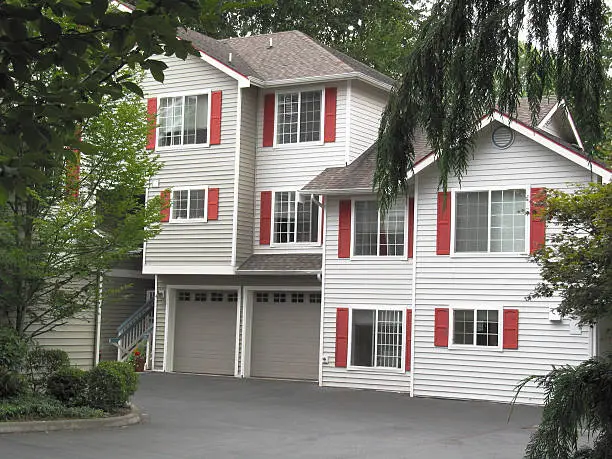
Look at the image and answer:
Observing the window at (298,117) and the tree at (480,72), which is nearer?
the tree at (480,72)

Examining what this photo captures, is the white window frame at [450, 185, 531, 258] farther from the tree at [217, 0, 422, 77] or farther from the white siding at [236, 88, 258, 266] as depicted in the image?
the tree at [217, 0, 422, 77]

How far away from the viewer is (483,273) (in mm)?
20203

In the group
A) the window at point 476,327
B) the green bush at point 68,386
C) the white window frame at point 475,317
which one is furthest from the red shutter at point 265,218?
the green bush at point 68,386

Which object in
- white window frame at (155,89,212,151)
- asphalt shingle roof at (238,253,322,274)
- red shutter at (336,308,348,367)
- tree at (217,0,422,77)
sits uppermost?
tree at (217,0,422,77)

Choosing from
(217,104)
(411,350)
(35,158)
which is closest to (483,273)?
(411,350)

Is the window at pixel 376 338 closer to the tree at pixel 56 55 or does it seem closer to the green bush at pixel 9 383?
the green bush at pixel 9 383

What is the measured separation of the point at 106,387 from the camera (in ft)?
49.3

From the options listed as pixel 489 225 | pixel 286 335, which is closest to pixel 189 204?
pixel 286 335

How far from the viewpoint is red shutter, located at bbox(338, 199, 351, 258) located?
Answer: 22.3 meters

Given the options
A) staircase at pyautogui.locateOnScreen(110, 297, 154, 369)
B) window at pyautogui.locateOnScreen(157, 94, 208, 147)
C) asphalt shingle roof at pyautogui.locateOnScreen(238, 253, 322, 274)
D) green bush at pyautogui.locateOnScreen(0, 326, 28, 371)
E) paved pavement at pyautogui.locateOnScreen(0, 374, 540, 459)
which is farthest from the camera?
staircase at pyautogui.locateOnScreen(110, 297, 154, 369)

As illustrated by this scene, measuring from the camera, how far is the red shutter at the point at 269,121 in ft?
80.8

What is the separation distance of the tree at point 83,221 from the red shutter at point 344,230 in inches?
299

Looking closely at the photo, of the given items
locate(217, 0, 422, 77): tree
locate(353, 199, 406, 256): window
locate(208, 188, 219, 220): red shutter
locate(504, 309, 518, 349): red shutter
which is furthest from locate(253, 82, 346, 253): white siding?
locate(217, 0, 422, 77): tree

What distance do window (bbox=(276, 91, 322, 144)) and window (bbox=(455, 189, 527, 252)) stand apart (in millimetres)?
5145
